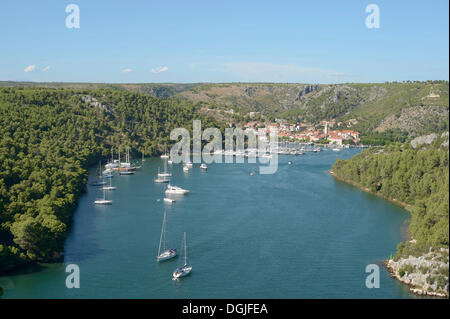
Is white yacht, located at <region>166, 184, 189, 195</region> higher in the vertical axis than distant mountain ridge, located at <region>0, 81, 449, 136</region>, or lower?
lower

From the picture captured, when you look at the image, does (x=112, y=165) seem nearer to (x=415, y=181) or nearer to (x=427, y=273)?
(x=415, y=181)

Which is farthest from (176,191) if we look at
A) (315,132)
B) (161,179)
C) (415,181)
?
(315,132)

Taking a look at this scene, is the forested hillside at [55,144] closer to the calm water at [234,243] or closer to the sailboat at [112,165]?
the calm water at [234,243]

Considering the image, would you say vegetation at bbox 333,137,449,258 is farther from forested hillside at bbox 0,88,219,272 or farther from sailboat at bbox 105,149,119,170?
sailboat at bbox 105,149,119,170

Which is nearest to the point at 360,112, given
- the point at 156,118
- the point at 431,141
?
the point at 156,118

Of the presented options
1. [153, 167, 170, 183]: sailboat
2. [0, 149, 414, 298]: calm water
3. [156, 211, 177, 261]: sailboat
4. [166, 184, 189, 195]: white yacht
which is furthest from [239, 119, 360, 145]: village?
[156, 211, 177, 261]: sailboat

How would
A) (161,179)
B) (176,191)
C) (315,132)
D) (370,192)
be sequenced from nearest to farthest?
1. (176,191)
2. (370,192)
3. (161,179)
4. (315,132)

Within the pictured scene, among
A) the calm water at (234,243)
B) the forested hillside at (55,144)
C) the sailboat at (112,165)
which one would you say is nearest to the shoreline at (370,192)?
the calm water at (234,243)

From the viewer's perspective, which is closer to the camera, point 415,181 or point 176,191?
point 415,181
